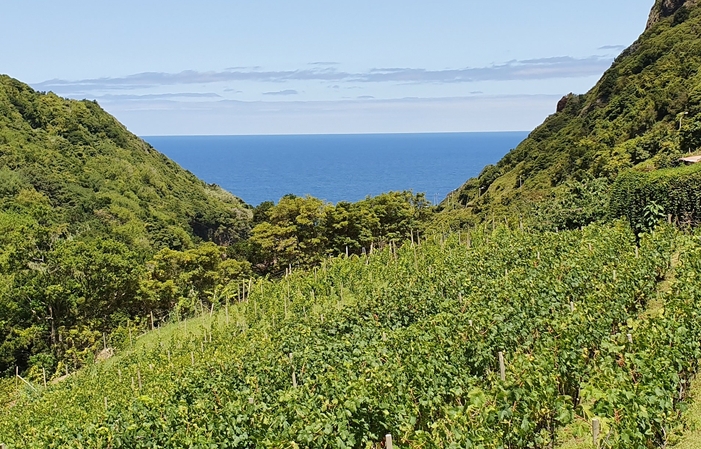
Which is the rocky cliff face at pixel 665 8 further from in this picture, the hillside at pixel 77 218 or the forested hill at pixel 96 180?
the forested hill at pixel 96 180

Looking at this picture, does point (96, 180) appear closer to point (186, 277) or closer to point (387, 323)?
point (186, 277)

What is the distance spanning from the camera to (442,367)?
10445 mm

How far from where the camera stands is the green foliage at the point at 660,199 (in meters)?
22.8

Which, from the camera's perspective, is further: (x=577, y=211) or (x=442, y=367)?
(x=577, y=211)

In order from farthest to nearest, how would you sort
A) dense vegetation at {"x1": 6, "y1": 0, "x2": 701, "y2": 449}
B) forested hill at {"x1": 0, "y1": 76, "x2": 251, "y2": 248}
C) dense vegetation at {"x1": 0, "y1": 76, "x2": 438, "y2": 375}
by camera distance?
forested hill at {"x1": 0, "y1": 76, "x2": 251, "y2": 248}, dense vegetation at {"x1": 0, "y1": 76, "x2": 438, "y2": 375}, dense vegetation at {"x1": 6, "y1": 0, "x2": 701, "y2": 449}

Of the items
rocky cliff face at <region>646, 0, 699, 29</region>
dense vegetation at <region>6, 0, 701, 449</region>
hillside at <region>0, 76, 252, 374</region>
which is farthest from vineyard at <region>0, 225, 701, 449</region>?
rocky cliff face at <region>646, 0, 699, 29</region>

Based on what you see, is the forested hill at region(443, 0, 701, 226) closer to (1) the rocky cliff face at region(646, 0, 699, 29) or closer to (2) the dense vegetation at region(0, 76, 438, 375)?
(1) the rocky cliff face at region(646, 0, 699, 29)

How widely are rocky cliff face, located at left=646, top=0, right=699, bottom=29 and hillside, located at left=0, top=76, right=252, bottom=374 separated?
58.4 m

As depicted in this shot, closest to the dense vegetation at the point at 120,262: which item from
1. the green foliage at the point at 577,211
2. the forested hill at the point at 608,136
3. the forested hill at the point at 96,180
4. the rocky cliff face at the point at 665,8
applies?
the forested hill at the point at 96,180

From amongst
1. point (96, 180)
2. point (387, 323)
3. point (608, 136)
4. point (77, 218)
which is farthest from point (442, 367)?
point (96, 180)

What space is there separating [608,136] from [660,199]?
3166cm

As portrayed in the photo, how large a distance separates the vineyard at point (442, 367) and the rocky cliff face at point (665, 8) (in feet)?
210

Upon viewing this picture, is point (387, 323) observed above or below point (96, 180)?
above

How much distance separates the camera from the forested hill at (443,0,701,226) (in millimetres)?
36062
